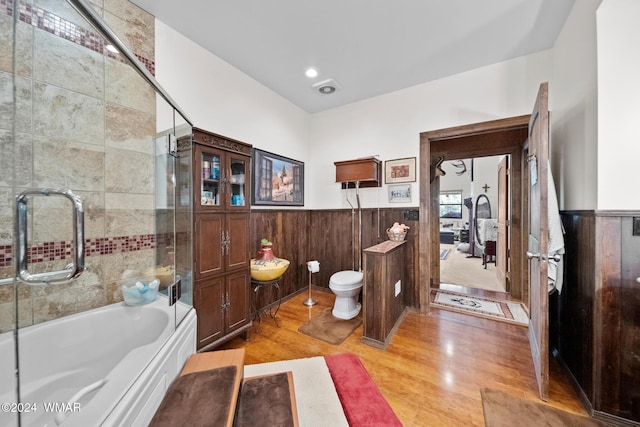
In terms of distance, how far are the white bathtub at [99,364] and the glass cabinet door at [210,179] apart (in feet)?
2.69

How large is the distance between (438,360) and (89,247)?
2.73 meters

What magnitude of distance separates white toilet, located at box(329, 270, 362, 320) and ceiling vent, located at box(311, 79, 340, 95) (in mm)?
2308

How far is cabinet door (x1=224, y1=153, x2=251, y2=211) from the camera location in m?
2.00

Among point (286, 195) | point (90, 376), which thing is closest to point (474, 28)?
point (286, 195)

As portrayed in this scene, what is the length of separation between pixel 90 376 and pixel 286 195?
7.65 ft

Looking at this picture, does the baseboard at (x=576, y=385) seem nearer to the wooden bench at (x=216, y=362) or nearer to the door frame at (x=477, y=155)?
the door frame at (x=477, y=155)

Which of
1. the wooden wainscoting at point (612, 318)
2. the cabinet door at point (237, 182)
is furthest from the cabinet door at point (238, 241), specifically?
the wooden wainscoting at point (612, 318)

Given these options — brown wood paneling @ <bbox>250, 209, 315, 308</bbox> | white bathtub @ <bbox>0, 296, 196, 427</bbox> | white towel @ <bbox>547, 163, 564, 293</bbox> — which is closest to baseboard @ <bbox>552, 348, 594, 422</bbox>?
white towel @ <bbox>547, 163, 564, 293</bbox>

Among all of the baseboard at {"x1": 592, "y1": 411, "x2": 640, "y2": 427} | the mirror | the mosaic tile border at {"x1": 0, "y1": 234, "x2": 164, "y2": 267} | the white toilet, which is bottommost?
the baseboard at {"x1": 592, "y1": 411, "x2": 640, "y2": 427}

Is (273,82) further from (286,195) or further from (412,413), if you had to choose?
(412,413)

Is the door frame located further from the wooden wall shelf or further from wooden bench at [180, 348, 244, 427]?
wooden bench at [180, 348, 244, 427]

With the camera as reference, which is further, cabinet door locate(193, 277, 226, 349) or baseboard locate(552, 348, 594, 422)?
cabinet door locate(193, 277, 226, 349)

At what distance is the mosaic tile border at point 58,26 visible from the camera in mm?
1192

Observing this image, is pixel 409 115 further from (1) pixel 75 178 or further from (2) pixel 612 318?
(1) pixel 75 178
